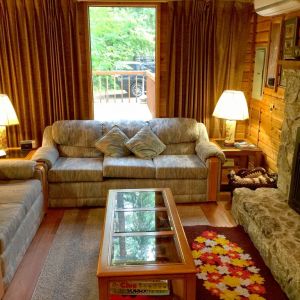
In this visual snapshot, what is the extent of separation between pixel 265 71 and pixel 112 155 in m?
2.09

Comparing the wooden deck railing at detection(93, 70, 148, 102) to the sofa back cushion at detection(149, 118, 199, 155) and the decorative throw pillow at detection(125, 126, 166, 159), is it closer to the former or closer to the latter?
the sofa back cushion at detection(149, 118, 199, 155)

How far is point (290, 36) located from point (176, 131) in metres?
1.64

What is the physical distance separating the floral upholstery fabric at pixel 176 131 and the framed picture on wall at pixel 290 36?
135 centimetres

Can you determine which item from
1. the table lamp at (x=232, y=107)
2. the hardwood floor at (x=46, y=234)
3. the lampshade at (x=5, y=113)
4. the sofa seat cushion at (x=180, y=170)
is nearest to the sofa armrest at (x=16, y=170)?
the hardwood floor at (x=46, y=234)

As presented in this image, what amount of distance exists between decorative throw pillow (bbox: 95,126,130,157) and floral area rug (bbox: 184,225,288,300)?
1.25 m

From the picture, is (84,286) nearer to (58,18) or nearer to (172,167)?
(172,167)

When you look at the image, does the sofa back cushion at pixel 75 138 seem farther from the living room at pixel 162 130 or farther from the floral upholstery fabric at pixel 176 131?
the floral upholstery fabric at pixel 176 131

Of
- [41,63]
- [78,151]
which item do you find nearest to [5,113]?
[41,63]

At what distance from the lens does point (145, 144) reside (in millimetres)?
4051

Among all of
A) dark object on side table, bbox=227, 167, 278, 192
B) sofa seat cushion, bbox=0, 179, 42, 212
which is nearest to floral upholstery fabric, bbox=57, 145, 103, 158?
sofa seat cushion, bbox=0, 179, 42, 212

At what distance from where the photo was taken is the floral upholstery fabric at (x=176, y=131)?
13.9ft

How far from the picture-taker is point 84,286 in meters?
2.49

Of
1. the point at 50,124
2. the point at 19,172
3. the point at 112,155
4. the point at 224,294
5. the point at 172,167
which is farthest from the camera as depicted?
the point at 50,124

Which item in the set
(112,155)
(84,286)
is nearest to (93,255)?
(84,286)
